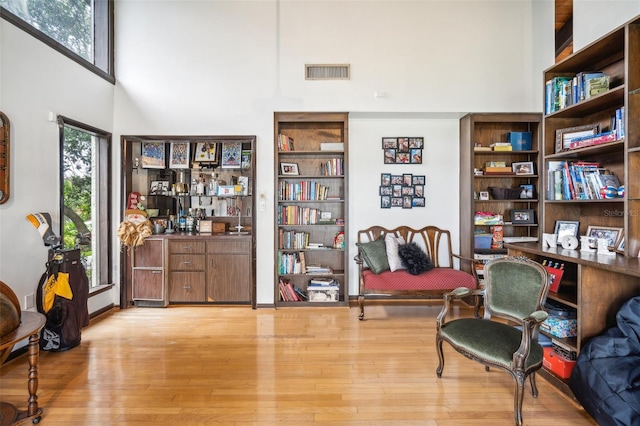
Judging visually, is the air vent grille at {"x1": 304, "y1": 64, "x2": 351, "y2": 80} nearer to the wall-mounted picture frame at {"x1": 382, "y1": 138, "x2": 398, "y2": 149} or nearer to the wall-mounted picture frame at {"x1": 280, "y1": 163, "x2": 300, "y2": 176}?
the wall-mounted picture frame at {"x1": 382, "y1": 138, "x2": 398, "y2": 149}

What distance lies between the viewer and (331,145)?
4184 mm

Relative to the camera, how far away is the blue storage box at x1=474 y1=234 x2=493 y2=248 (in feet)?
13.8

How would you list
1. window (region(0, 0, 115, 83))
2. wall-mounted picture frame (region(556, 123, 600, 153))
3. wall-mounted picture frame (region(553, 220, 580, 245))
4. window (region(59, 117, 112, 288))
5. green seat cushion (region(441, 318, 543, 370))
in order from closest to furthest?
green seat cushion (region(441, 318, 543, 370)) → wall-mounted picture frame (region(556, 123, 600, 153)) → wall-mounted picture frame (region(553, 220, 580, 245)) → window (region(0, 0, 115, 83)) → window (region(59, 117, 112, 288))

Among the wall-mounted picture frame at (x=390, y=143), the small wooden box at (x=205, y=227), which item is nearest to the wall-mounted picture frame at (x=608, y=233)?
the wall-mounted picture frame at (x=390, y=143)

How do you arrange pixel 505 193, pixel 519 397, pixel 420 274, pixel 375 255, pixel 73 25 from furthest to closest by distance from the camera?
pixel 505 193, pixel 375 255, pixel 420 274, pixel 73 25, pixel 519 397

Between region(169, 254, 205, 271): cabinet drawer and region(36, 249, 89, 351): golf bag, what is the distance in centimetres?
118

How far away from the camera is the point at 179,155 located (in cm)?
441

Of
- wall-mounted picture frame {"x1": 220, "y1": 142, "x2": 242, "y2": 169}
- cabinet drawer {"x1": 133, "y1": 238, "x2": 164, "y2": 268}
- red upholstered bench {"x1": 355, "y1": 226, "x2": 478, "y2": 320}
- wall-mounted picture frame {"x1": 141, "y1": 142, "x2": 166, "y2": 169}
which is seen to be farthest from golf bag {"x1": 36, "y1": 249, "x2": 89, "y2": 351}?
red upholstered bench {"x1": 355, "y1": 226, "x2": 478, "y2": 320}

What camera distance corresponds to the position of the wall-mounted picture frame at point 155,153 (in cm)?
433

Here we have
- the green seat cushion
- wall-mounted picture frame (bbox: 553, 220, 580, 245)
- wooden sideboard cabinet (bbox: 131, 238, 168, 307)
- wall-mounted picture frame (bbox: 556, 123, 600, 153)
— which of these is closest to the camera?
the green seat cushion

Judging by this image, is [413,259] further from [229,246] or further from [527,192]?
[229,246]

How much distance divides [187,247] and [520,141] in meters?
4.65

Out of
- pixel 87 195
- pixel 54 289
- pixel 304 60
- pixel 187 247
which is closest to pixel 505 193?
pixel 304 60

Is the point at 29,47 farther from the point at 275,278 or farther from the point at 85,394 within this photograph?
the point at 275,278
